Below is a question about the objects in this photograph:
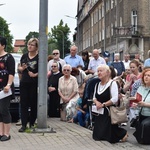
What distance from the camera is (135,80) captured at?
11.7 m

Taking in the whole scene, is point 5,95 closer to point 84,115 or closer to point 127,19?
point 84,115

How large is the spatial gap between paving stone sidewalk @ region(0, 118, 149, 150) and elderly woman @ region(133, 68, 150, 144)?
0.23 meters

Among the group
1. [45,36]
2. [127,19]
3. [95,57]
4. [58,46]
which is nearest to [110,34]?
[127,19]

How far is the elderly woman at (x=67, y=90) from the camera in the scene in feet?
40.8

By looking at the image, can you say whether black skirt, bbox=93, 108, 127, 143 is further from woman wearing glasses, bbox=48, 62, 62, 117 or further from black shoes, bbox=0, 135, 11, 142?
woman wearing glasses, bbox=48, 62, 62, 117

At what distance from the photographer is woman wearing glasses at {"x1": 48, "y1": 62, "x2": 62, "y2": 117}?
13.5 meters

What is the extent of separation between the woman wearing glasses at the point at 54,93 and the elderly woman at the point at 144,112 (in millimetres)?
4624

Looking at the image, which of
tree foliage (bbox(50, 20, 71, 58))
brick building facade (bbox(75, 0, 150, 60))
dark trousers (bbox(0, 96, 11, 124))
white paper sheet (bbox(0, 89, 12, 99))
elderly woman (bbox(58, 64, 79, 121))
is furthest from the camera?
tree foliage (bbox(50, 20, 71, 58))

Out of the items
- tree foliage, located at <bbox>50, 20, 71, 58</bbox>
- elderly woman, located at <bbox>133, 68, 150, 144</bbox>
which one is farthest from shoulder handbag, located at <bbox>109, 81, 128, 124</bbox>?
tree foliage, located at <bbox>50, 20, 71, 58</bbox>

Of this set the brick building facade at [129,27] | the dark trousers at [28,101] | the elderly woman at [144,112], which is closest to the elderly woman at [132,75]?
the elderly woman at [144,112]

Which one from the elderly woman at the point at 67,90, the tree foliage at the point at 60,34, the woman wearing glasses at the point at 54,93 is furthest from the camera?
the tree foliage at the point at 60,34

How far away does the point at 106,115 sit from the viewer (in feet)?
29.6

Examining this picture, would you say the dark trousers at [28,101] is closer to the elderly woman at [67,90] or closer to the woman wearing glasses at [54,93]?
the elderly woman at [67,90]

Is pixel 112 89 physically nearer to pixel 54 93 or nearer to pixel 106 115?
pixel 106 115
